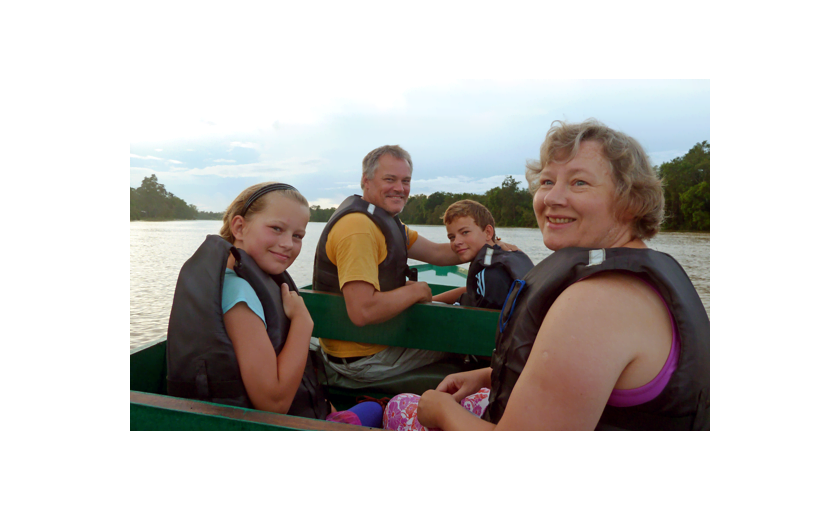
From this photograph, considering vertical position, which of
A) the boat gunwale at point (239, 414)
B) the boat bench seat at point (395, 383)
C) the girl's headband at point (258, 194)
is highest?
the girl's headband at point (258, 194)

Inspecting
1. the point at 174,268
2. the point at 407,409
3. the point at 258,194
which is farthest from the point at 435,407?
the point at 174,268

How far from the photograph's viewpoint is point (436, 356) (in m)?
2.66

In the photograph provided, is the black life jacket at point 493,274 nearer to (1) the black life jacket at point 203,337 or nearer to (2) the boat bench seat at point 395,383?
(2) the boat bench seat at point 395,383

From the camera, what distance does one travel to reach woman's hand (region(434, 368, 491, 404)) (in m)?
1.67

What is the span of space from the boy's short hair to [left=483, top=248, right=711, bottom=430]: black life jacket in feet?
6.55

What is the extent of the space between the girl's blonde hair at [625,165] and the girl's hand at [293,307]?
3.49ft

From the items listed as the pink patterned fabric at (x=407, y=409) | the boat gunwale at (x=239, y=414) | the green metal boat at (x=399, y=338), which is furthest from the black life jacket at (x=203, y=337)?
the green metal boat at (x=399, y=338)

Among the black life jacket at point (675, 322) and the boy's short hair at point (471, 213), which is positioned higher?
the boy's short hair at point (471, 213)

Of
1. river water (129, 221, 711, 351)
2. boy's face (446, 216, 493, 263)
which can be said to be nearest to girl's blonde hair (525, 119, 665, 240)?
river water (129, 221, 711, 351)

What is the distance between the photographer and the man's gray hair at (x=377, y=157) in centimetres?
271

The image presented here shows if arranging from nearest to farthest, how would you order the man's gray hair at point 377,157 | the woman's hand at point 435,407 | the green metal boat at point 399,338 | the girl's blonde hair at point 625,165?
1. the girl's blonde hair at point 625,165
2. the woman's hand at point 435,407
3. the green metal boat at point 399,338
4. the man's gray hair at point 377,157

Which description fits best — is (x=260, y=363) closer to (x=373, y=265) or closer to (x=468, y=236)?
(x=373, y=265)
